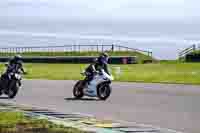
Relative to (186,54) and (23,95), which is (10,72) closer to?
(23,95)

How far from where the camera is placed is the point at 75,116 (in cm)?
1683

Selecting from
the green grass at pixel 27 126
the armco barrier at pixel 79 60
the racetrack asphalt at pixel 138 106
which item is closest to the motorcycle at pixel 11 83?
the racetrack asphalt at pixel 138 106

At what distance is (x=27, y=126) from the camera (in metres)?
13.2

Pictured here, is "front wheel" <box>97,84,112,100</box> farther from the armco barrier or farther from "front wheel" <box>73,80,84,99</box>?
the armco barrier

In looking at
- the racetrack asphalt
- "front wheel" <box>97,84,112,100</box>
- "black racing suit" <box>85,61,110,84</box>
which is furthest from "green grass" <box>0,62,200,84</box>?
"black racing suit" <box>85,61,110,84</box>

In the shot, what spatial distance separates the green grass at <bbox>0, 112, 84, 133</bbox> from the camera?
1261 centimetres

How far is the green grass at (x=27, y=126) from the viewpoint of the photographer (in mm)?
12609

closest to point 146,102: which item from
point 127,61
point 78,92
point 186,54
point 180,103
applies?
point 180,103

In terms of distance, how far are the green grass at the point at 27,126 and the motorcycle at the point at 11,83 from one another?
960cm

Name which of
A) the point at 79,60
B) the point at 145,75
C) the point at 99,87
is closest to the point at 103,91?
the point at 99,87

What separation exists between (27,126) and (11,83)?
38.4 ft

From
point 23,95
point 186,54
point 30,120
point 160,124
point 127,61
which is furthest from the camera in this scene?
point 186,54

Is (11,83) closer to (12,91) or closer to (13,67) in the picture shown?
(12,91)

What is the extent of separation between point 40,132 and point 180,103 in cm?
992
